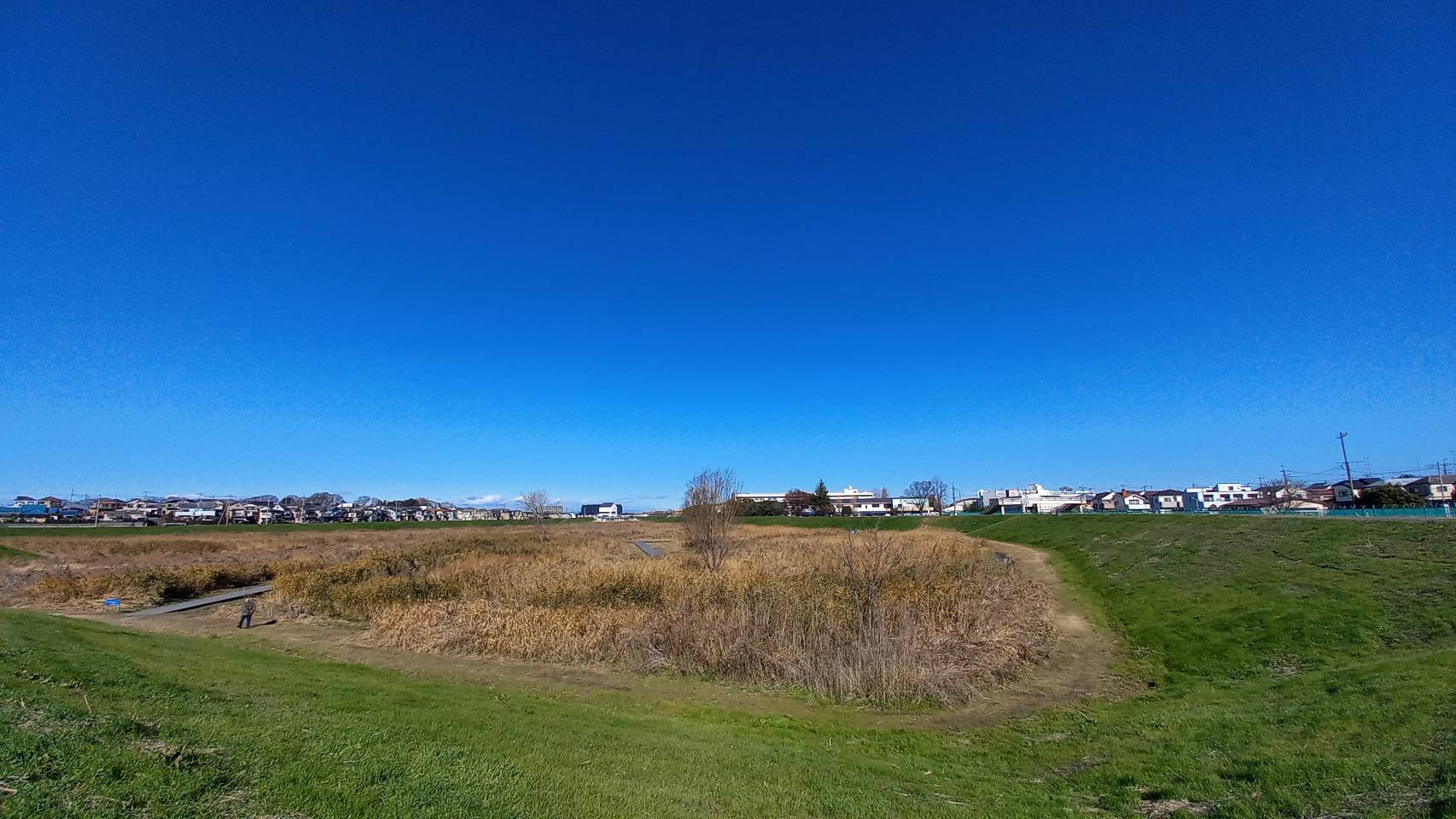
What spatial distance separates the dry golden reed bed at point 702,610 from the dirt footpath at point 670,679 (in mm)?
626

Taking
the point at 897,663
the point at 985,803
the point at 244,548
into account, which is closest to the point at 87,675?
the point at 985,803

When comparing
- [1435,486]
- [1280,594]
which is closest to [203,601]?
[1280,594]

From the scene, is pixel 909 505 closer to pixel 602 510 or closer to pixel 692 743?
pixel 602 510

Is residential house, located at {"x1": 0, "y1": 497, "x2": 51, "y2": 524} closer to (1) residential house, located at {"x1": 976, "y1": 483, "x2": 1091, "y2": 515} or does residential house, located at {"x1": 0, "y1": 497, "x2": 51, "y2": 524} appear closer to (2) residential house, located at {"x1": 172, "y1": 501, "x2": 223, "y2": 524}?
(2) residential house, located at {"x1": 172, "y1": 501, "x2": 223, "y2": 524}

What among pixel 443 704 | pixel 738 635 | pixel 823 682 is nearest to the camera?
pixel 443 704

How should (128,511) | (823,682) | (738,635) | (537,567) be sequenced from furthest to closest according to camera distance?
1. (128,511)
2. (537,567)
3. (738,635)
4. (823,682)

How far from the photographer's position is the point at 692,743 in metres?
9.38

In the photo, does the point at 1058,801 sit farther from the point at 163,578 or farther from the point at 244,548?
the point at 244,548

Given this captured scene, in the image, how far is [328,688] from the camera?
10.1m

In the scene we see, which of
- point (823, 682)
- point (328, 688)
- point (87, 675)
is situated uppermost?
point (87, 675)

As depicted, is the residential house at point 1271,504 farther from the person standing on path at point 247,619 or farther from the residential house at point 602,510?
the residential house at point 602,510

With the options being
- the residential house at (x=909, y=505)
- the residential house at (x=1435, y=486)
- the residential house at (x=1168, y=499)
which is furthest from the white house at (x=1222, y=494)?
the residential house at (x=909, y=505)

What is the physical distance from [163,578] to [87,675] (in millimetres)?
27698

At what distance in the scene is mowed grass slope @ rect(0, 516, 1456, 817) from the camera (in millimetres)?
5121
